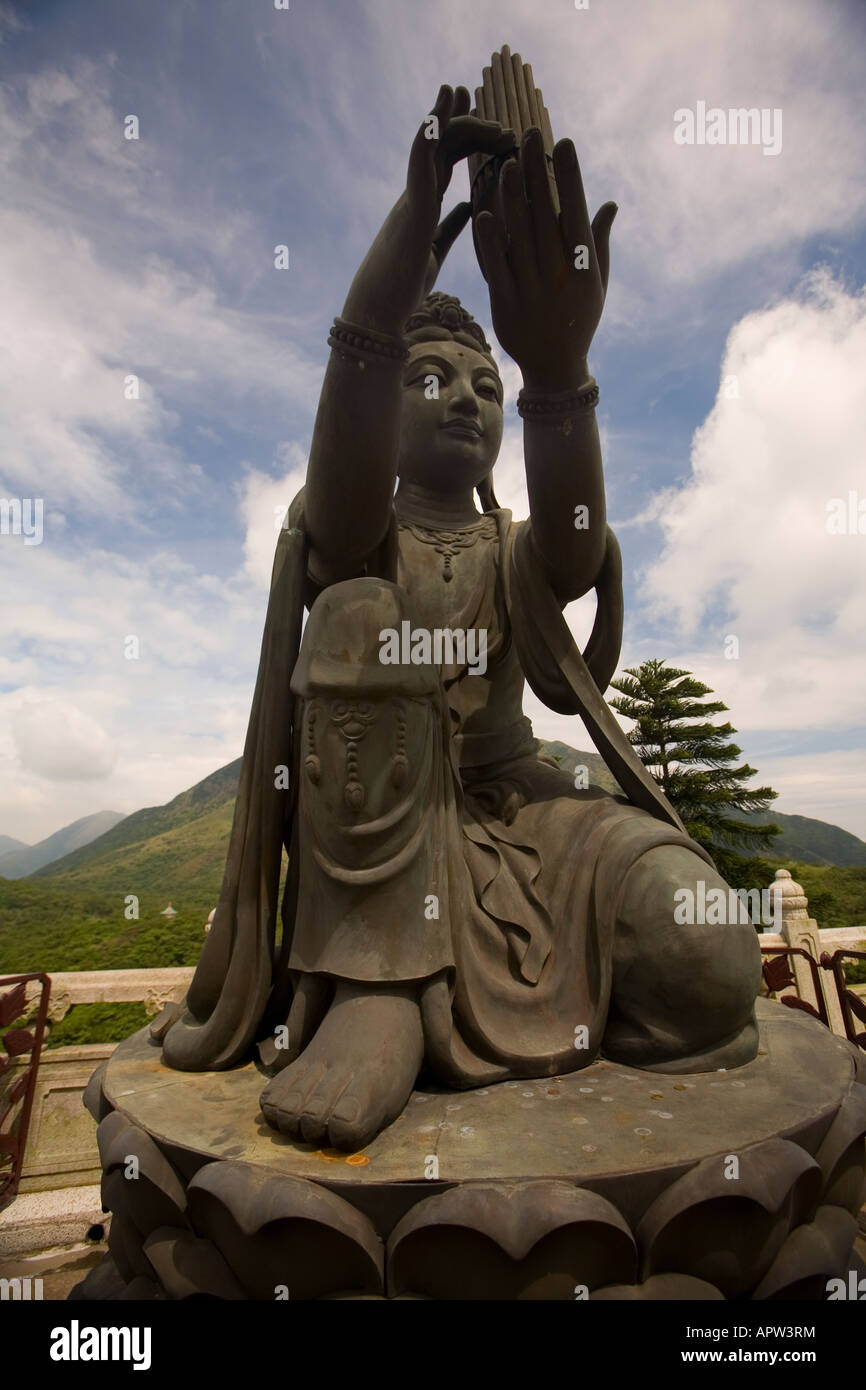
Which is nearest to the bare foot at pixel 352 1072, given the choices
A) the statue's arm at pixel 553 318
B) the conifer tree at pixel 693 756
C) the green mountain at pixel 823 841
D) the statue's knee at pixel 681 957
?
the statue's knee at pixel 681 957

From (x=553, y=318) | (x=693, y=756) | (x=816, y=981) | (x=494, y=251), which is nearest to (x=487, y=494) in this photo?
(x=553, y=318)

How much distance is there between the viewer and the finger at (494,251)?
2.60 m

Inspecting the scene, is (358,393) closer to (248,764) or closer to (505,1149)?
(248,764)

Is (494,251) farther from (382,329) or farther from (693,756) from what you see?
(693,756)

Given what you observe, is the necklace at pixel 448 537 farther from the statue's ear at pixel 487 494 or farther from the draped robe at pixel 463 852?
the statue's ear at pixel 487 494

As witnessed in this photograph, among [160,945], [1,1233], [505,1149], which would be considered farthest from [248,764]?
[160,945]

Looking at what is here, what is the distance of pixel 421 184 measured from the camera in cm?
255

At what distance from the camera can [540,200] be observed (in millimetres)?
2523

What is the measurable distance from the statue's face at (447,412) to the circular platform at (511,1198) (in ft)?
8.22

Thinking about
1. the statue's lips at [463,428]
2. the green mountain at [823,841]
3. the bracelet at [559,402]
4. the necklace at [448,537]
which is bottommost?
the green mountain at [823,841]

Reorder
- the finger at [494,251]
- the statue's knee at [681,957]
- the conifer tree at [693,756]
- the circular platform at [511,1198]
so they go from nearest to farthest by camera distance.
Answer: the circular platform at [511,1198] < the statue's knee at [681,957] < the finger at [494,251] < the conifer tree at [693,756]

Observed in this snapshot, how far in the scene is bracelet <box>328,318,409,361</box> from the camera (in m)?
2.64

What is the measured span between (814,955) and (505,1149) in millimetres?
5653
